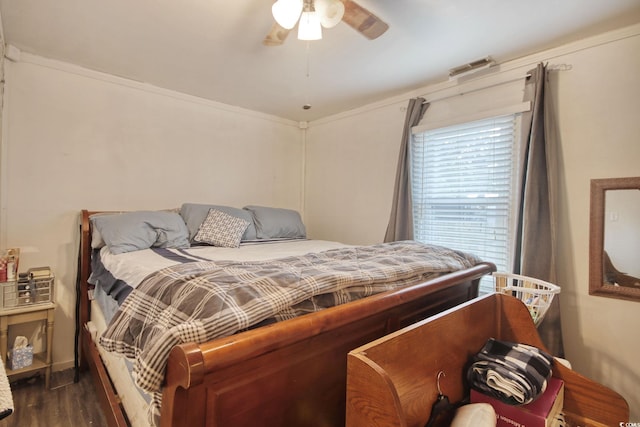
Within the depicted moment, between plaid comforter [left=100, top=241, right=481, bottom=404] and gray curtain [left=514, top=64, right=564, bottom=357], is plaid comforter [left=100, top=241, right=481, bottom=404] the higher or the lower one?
the lower one

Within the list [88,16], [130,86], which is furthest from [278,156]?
[88,16]

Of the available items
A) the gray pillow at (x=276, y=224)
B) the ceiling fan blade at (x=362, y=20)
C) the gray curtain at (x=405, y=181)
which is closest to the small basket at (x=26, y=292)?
the gray pillow at (x=276, y=224)

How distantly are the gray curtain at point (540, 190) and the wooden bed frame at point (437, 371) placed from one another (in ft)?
2.66

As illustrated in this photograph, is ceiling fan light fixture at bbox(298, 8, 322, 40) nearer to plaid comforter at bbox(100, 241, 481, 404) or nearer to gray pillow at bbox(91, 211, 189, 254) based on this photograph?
plaid comforter at bbox(100, 241, 481, 404)

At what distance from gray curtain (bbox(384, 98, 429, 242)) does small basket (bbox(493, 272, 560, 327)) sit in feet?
2.86

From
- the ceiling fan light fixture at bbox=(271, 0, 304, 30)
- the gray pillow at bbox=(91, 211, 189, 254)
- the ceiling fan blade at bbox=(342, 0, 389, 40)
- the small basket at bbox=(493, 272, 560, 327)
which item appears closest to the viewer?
the ceiling fan light fixture at bbox=(271, 0, 304, 30)

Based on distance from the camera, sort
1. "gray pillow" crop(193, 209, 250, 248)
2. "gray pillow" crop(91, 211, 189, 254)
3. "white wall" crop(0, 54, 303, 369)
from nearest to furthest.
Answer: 1. "gray pillow" crop(91, 211, 189, 254)
2. "white wall" crop(0, 54, 303, 369)
3. "gray pillow" crop(193, 209, 250, 248)

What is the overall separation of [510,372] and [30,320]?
2.74 m

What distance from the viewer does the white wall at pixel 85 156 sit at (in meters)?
2.28

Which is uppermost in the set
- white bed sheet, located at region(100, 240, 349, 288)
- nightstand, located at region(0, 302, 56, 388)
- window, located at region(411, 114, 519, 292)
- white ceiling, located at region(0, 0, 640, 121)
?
white ceiling, located at region(0, 0, 640, 121)

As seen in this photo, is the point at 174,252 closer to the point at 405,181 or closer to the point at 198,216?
the point at 198,216

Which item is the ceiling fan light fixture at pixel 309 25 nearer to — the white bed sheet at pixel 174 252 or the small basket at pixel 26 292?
the white bed sheet at pixel 174 252

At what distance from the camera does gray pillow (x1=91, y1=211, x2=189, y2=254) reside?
82.1 inches

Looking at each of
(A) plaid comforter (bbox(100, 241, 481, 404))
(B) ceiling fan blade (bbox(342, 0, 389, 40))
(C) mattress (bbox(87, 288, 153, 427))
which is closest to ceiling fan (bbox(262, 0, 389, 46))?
(B) ceiling fan blade (bbox(342, 0, 389, 40))
